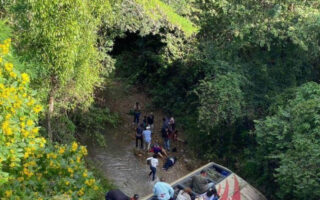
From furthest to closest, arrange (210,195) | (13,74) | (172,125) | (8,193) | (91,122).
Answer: (172,125)
(91,122)
(210,195)
(8,193)
(13,74)

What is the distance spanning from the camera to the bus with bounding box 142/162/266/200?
1093 centimetres

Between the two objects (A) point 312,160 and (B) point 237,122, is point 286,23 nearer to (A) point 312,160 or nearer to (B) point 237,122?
(B) point 237,122

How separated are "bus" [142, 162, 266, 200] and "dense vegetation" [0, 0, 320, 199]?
113 centimetres

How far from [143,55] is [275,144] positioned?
371 inches

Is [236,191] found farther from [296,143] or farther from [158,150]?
[158,150]

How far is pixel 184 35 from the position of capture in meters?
16.8

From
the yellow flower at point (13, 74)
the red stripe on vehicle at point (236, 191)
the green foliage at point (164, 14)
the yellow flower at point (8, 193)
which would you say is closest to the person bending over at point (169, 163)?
the red stripe on vehicle at point (236, 191)

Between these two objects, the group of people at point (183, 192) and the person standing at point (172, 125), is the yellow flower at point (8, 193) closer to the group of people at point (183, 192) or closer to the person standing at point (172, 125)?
the group of people at point (183, 192)

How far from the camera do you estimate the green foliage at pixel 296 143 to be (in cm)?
1114

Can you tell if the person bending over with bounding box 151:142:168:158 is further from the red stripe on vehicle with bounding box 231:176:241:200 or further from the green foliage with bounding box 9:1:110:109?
the green foliage with bounding box 9:1:110:109

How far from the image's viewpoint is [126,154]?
51.2 ft

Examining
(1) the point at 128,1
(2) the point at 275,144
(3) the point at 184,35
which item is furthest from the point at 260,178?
(1) the point at 128,1

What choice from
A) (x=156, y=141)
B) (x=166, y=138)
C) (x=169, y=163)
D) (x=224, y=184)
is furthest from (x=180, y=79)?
(x=224, y=184)

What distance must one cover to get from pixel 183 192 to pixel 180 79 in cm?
937
